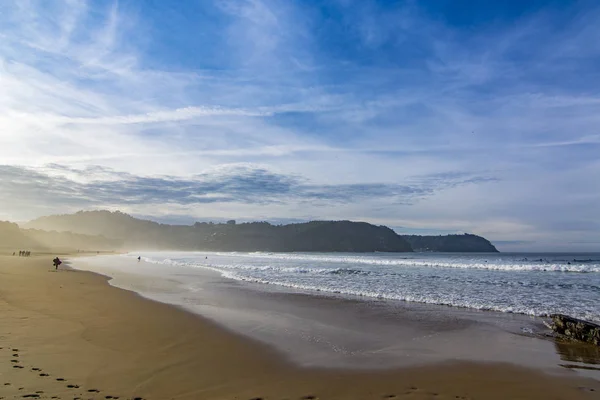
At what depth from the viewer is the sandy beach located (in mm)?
5230

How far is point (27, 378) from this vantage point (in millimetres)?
5273

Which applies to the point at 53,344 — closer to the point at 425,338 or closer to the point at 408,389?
the point at 408,389

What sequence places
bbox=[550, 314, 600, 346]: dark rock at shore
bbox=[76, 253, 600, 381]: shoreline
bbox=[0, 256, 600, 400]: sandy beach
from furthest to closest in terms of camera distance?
bbox=[550, 314, 600, 346]: dark rock at shore < bbox=[76, 253, 600, 381]: shoreline < bbox=[0, 256, 600, 400]: sandy beach

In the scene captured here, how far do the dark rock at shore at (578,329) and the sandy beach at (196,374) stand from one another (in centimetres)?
282

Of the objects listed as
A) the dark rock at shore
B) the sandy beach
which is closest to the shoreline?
the dark rock at shore

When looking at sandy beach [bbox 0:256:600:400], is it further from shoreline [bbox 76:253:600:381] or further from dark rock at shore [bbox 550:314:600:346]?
dark rock at shore [bbox 550:314:600:346]

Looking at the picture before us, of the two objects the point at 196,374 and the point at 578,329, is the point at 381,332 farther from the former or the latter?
the point at 196,374

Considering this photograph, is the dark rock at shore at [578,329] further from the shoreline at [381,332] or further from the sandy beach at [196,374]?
the sandy beach at [196,374]

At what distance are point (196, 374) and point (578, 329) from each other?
27.7ft

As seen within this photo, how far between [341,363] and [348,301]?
785cm

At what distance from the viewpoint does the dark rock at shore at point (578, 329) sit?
816 centimetres

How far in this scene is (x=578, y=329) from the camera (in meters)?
8.42

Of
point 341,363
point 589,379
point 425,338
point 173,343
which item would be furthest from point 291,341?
point 589,379

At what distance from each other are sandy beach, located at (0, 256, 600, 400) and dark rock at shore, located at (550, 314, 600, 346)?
282 centimetres
